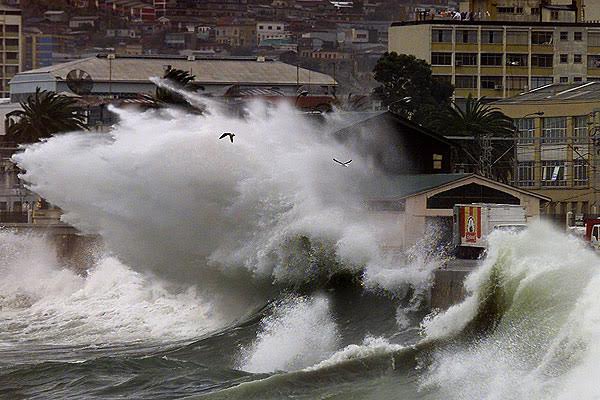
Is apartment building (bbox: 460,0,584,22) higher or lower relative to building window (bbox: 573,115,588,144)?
higher

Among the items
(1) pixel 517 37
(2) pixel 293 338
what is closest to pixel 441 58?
(1) pixel 517 37

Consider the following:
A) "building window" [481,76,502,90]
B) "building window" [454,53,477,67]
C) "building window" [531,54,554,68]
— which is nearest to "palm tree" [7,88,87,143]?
"building window" [454,53,477,67]

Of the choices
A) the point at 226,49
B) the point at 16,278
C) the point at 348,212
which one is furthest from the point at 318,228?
the point at 226,49

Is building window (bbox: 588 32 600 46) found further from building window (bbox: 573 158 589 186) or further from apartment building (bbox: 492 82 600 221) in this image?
building window (bbox: 573 158 589 186)

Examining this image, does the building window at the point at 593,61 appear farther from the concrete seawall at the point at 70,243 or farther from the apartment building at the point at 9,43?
the apartment building at the point at 9,43

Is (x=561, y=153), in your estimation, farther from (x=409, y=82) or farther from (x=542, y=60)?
(x=542, y=60)

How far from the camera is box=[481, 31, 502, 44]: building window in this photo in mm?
99938

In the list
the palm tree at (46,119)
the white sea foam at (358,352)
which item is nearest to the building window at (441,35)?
the palm tree at (46,119)

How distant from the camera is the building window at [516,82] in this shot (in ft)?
331

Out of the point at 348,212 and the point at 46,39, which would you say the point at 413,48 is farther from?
the point at 348,212

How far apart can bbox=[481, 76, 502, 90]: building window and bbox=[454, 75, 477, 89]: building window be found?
636mm

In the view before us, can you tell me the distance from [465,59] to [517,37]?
4138 mm

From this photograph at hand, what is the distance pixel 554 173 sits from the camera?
63250mm

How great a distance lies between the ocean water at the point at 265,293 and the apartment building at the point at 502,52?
189 ft
